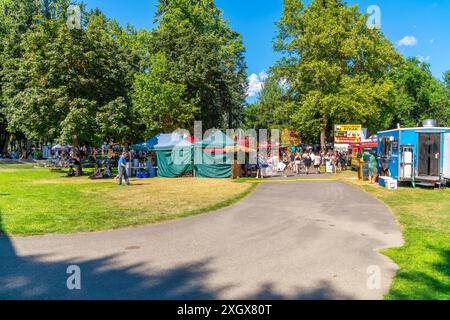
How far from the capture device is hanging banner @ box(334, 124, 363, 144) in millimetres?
35281

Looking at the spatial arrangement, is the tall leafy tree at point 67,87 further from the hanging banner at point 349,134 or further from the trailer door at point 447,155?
the hanging banner at point 349,134

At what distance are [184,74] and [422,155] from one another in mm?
25023

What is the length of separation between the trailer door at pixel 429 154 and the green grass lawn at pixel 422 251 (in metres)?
4.83

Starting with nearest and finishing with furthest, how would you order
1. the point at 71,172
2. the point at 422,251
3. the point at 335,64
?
the point at 422,251 < the point at 71,172 < the point at 335,64

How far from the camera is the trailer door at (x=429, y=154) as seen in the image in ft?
62.7

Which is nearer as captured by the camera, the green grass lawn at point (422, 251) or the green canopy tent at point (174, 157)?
the green grass lawn at point (422, 251)

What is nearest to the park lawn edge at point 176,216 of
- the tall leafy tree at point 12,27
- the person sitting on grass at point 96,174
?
the person sitting on grass at point 96,174

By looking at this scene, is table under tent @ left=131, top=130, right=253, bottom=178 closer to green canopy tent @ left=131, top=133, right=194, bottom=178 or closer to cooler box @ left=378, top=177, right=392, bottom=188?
green canopy tent @ left=131, top=133, right=194, bottom=178

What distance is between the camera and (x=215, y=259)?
7.20 metres

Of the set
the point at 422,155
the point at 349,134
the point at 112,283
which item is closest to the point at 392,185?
the point at 422,155

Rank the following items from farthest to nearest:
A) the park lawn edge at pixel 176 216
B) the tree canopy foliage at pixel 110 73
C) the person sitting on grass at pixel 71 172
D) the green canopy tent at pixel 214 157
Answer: the person sitting on grass at pixel 71 172 < the green canopy tent at pixel 214 157 < the tree canopy foliage at pixel 110 73 < the park lawn edge at pixel 176 216

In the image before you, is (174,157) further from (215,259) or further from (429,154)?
(215,259)
